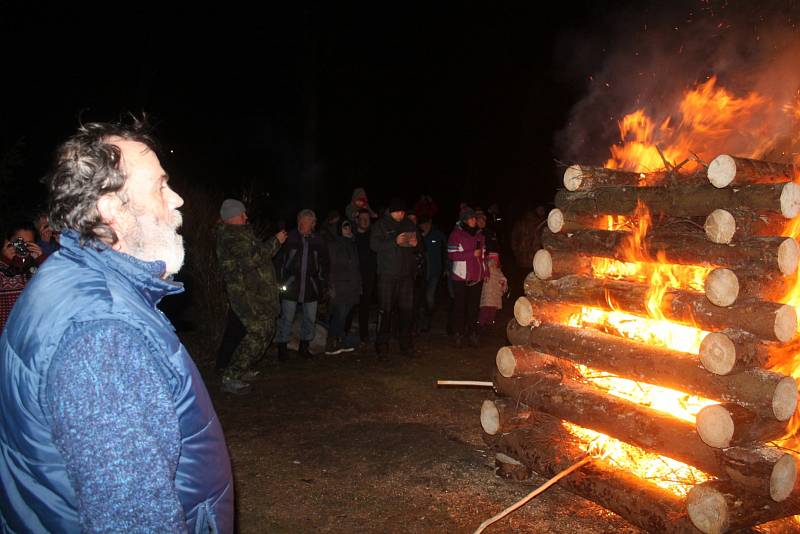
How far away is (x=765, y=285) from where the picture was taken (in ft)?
12.7

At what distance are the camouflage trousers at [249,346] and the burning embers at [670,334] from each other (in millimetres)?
3323

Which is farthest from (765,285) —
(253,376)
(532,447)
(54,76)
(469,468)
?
(54,76)

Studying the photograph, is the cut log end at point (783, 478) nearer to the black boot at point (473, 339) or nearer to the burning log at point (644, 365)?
the burning log at point (644, 365)

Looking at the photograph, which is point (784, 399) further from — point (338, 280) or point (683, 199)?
point (338, 280)

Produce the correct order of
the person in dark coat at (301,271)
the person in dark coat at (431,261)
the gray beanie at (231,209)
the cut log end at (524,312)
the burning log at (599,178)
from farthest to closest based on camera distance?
the person in dark coat at (431,261) → the person in dark coat at (301,271) → the gray beanie at (231,209) → the cut log end at (524,312) → the burning log at (599,178)

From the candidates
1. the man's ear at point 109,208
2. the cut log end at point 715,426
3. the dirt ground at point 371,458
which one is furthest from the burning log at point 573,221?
the man's ear at point 109,208

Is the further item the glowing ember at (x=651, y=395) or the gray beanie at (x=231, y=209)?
the gray beanie at (x=231, y=209)

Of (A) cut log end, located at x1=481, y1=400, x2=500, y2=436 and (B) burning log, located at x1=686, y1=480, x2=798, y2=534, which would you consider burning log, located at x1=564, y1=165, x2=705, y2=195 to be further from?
(B) burning log, located at x1=686, y1=480, x2=798, y2=534

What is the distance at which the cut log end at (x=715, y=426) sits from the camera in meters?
3.67

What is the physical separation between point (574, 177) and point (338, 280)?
507 centimetres

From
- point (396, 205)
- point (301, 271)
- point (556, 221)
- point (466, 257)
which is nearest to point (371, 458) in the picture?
point (556, 221)

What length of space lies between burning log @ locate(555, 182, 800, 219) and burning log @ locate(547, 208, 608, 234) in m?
0.06

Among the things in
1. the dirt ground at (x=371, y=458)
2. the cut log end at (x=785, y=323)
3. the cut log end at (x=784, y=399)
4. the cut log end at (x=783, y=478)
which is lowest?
the dirt ground at (x=371, y=458)

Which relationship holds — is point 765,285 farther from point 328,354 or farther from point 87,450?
point 328,354
